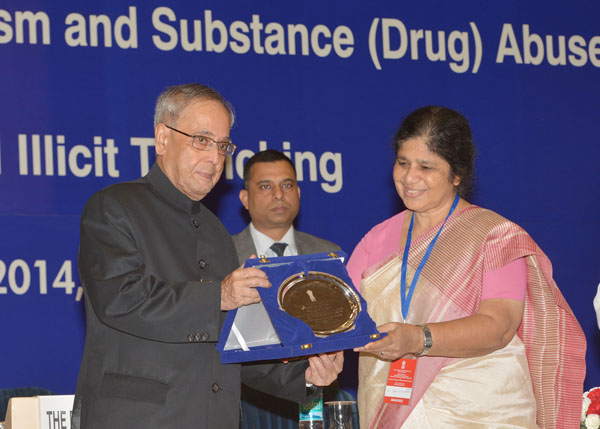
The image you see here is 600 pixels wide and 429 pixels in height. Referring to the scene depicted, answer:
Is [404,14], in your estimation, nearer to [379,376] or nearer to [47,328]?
[47,328]

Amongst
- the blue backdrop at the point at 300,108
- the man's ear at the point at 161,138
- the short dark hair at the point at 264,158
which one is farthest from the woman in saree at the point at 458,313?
the blue backdrop at the point at 300,108

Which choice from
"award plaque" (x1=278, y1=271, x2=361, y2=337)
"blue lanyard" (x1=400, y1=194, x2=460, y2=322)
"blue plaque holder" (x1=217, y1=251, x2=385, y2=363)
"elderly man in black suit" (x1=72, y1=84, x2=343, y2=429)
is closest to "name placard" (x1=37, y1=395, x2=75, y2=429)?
"elderly man in black suit" (x1=72, y1=84, x2=343, y2=429)

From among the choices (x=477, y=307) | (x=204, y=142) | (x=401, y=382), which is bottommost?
(x=401, y=382)

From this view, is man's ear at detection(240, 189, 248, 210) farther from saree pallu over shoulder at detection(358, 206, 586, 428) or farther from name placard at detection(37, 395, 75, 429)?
name placard at detection(37, 395, 75, 429)

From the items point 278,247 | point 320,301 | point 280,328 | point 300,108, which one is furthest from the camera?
point 300,108

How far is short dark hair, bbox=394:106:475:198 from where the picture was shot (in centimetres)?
292

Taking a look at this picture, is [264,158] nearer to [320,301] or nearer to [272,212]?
[272,212]

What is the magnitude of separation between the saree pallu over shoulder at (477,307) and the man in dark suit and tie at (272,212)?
1.75 meters

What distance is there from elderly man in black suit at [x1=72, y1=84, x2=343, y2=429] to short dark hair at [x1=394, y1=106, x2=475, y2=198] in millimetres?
654

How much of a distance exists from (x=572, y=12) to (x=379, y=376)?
4.04m

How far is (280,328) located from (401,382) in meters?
0.58

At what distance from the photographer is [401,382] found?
9.15 feet

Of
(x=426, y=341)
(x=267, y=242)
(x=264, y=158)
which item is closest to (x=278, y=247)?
(x=267, y=242)

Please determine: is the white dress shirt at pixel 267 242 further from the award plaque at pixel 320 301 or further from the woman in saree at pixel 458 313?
the award plaque at pixel 320 301
